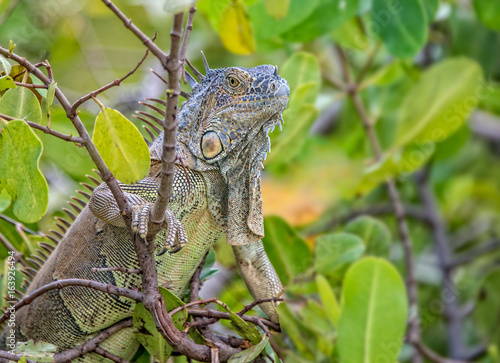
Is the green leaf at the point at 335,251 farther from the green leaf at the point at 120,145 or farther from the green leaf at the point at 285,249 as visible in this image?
the green leaf at the point at 120,145

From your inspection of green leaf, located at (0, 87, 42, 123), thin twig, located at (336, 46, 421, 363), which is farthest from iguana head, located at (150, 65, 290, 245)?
thin twig, located at (336, 46, 421, 363)

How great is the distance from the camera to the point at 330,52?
6.25 m

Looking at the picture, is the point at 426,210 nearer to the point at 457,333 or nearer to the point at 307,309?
the point at 457,333

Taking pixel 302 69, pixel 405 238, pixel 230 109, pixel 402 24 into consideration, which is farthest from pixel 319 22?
pixel 405 238

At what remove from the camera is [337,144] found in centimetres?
521

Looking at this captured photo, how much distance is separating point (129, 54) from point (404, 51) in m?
3.43

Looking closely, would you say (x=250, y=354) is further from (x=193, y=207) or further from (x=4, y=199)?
(x=4, y=199)

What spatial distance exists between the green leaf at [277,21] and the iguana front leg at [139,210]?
1343mm

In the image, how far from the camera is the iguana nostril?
2.72m

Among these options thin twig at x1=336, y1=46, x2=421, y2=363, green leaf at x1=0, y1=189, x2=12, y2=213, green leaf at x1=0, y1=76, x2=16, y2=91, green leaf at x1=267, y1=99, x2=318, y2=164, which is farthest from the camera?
thin twig at x1=336, y1=46, x2=421, y2=363

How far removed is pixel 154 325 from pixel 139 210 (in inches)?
18.9

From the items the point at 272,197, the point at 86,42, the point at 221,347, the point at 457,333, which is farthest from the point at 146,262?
the point at 86,42

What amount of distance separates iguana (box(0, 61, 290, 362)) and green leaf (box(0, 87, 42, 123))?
50 cm

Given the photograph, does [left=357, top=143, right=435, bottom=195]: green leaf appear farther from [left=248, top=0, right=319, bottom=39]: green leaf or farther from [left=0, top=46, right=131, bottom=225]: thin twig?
[left=0, top=46, right=131, bottom=225]: thin twig
